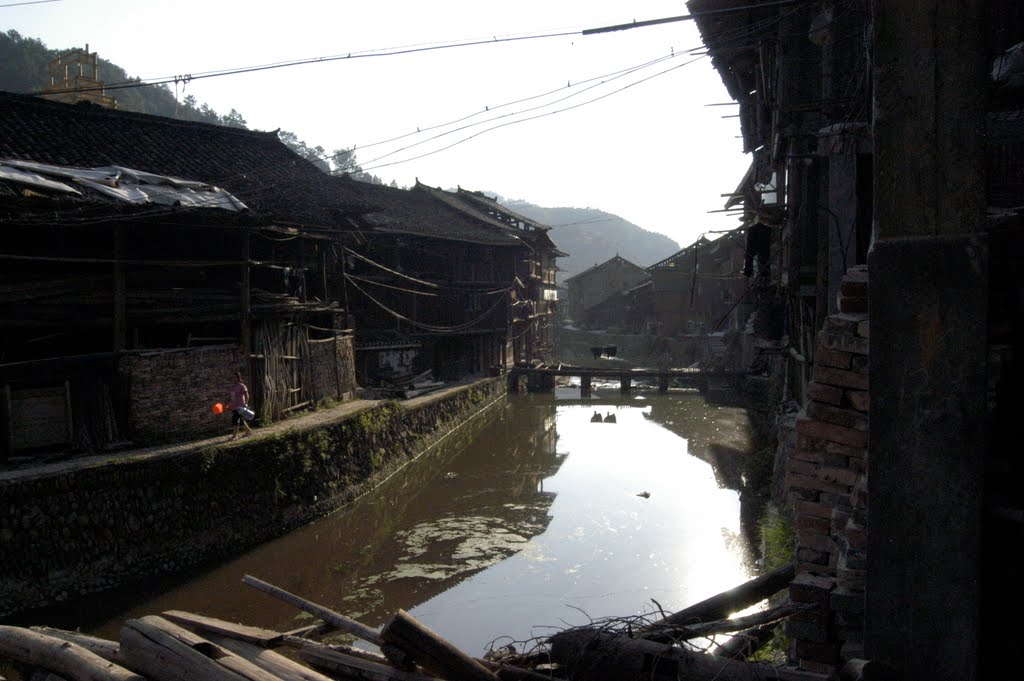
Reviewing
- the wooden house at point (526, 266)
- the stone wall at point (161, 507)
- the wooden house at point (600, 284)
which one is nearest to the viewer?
the stone wall at point (161, 507)

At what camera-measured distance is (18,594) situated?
9.27 m

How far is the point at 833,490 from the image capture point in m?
4.61

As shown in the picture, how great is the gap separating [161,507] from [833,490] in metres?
10.0

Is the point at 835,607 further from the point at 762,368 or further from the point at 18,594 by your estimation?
the point at 762,368

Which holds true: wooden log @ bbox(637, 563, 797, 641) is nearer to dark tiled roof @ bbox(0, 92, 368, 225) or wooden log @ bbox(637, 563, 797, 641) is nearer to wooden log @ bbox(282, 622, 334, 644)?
wooden log @ bbox(282, 622, 334, 644)

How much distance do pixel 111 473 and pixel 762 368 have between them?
20.2 metres

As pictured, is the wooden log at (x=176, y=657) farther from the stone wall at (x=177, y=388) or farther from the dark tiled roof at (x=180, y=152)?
the dark tiled roof at (x=180, y=152)

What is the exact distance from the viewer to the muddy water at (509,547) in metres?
10.4

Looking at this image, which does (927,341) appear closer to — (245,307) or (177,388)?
(177,388)

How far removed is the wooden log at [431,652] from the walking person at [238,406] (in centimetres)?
1063

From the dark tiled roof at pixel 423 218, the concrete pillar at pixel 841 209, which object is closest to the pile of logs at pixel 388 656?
the concrete pillar at pixel 841 209

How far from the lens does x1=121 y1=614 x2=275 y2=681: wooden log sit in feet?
11.2

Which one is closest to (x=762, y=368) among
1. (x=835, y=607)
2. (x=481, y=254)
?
(x=481, y=254)

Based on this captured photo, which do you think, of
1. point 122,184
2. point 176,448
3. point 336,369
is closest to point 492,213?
point 336,369
